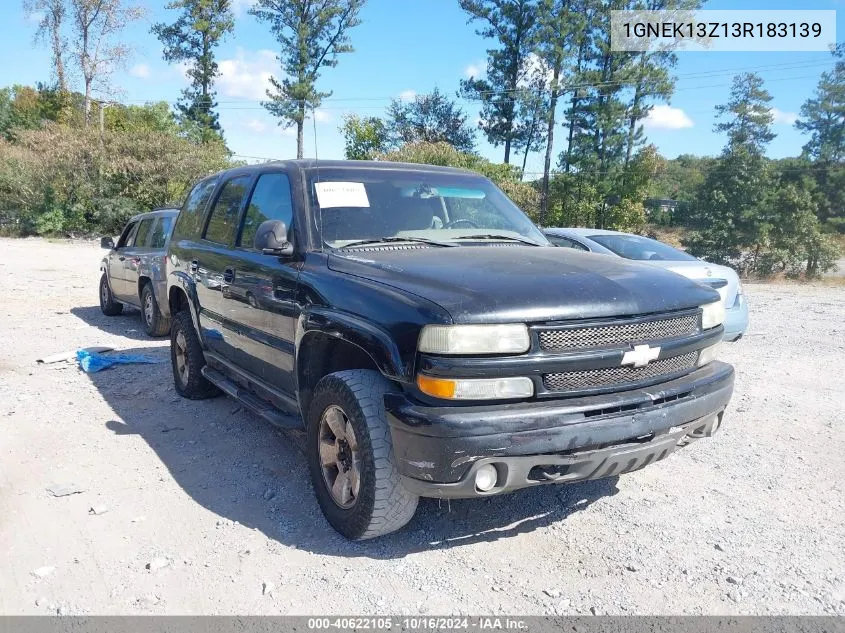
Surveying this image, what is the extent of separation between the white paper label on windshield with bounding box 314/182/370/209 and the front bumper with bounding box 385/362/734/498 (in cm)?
149

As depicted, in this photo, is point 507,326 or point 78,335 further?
point 78,335

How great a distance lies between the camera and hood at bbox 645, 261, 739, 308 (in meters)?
7.54

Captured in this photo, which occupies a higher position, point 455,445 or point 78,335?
point 455,445

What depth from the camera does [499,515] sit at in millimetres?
3590

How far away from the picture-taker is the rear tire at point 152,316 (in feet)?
27.5

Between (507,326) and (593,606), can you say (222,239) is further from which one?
(593,606)

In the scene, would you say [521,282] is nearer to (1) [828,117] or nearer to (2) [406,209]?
(2) [406,209]

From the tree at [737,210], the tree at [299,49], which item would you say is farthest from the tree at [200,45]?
the tree at [737,210]

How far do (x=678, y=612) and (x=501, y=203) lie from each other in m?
2.82

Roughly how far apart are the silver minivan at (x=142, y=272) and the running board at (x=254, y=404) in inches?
120

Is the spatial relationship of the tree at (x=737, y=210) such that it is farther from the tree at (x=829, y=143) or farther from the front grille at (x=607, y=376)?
the front grille at (x=607, y=376)

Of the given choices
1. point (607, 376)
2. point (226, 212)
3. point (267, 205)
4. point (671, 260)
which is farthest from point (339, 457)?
point (671, 260)

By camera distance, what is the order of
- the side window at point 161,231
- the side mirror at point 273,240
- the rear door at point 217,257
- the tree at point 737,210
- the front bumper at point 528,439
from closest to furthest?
the front bumper at point 528,439
the side mirror at point 273,240
the rear door at point 217,257
the side window at point 161,231
the tree at point 737,210

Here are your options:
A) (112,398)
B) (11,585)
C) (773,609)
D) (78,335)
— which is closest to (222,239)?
(112,398)
